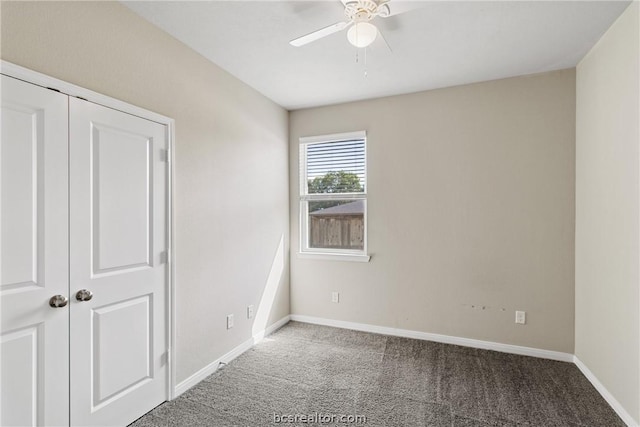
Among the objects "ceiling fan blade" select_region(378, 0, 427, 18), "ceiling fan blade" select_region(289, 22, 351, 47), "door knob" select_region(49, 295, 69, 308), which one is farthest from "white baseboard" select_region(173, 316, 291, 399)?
"ceiling fan blade" select_region(378, 0, 427, 18)

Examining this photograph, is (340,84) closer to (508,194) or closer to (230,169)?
(230,169)

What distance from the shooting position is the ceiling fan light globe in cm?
173

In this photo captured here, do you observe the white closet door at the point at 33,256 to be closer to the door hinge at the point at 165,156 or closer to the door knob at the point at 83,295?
the door knob at the point at 83,295

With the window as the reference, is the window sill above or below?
below

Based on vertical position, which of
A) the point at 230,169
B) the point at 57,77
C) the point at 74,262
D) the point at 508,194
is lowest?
the point at 74,262

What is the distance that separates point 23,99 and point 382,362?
3.09 metres

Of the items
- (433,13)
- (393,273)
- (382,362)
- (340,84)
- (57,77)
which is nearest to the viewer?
(57,77)

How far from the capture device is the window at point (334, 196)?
3697 millimetres

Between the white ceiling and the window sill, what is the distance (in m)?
1.86

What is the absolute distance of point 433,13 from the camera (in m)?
2.03

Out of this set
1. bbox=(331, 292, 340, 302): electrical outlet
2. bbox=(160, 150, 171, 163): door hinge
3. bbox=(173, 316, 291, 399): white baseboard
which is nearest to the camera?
bbox=(160, 150, 171, 163): door hinge

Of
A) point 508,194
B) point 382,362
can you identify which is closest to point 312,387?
point 382,362

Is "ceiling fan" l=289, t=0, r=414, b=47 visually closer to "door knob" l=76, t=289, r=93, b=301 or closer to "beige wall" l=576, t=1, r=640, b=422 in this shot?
"beige wall" l=576, t=1, r=640, b=422

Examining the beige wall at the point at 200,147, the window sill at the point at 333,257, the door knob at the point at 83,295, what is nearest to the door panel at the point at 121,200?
the door knob at the point at 83,295
